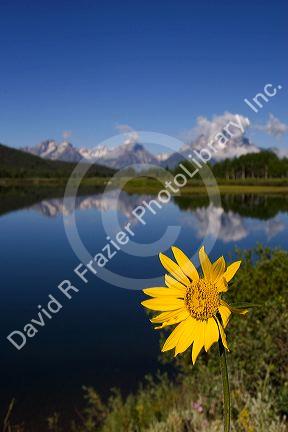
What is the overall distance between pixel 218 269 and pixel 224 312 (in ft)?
0.60

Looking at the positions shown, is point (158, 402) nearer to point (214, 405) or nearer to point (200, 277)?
point (214, 405)

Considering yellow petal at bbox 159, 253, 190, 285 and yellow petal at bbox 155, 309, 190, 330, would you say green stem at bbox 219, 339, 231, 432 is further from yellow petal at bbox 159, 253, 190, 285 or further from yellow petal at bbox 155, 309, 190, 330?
yellow petal at bbox 159, 253, 190, 285

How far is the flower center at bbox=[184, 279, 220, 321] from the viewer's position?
158cm

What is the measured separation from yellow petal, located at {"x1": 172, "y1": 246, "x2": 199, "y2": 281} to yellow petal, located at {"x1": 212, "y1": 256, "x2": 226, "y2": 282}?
9 centimetres

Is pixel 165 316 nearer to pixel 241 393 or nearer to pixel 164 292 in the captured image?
pixel 164 292

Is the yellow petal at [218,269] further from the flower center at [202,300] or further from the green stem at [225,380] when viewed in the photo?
the green stem at [225,380]

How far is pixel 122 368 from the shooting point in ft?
36.1

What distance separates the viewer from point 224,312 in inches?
58.3

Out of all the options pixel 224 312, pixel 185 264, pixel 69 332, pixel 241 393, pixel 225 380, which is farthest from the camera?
pixel 69 332

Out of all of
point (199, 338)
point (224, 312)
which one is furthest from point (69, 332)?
point (224, 312)

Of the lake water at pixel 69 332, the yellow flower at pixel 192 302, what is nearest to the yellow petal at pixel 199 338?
the yellow flower at pixel 192 302

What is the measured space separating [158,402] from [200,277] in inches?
222

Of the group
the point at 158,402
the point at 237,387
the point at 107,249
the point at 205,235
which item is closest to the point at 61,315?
the point at 158,402

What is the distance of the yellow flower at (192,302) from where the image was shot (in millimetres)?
1558
